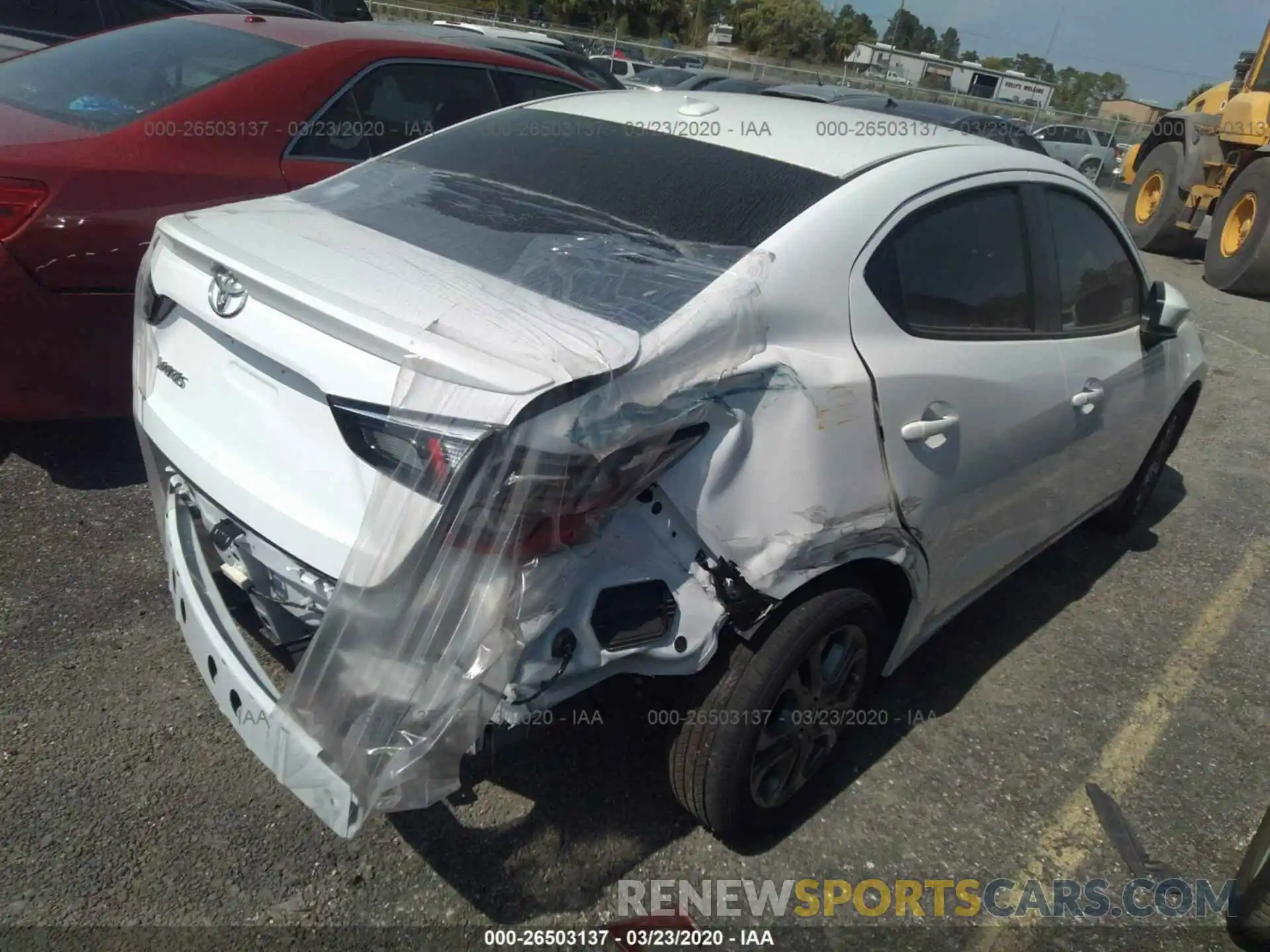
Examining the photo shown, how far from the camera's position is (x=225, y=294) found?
2.14m

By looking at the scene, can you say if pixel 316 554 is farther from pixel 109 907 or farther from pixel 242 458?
pixel 109 907

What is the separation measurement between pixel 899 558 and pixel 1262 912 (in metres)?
1.26

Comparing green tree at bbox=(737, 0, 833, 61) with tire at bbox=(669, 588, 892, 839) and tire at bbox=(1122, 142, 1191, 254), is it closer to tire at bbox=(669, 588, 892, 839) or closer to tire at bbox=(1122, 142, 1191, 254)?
tire at bbox=(1122, 142, 1191, 254)

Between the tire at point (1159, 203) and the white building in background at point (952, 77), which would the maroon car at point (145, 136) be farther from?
the white building in background at point (952, 77)

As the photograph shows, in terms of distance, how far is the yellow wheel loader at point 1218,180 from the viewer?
34.8 ft

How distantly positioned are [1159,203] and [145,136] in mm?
12860

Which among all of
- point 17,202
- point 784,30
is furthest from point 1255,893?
point 784,30

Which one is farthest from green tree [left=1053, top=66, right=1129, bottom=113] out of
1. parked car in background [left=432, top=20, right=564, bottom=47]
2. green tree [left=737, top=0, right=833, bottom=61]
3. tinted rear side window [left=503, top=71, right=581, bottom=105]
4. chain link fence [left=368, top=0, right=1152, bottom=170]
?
tinted rear side window [left=503, top=71, right=581, bottom=105]

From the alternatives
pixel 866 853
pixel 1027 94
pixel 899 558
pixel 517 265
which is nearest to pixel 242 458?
pixel 517 265

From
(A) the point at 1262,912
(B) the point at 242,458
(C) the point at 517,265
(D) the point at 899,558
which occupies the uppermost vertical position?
(C) the point at 517,265

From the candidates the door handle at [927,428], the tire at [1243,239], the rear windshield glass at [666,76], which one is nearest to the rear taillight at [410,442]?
the door handle at [927,428]

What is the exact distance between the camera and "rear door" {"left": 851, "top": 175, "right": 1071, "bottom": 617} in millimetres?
2387

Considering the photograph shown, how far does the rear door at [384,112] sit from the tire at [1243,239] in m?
9.47

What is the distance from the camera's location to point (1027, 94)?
39312mm
